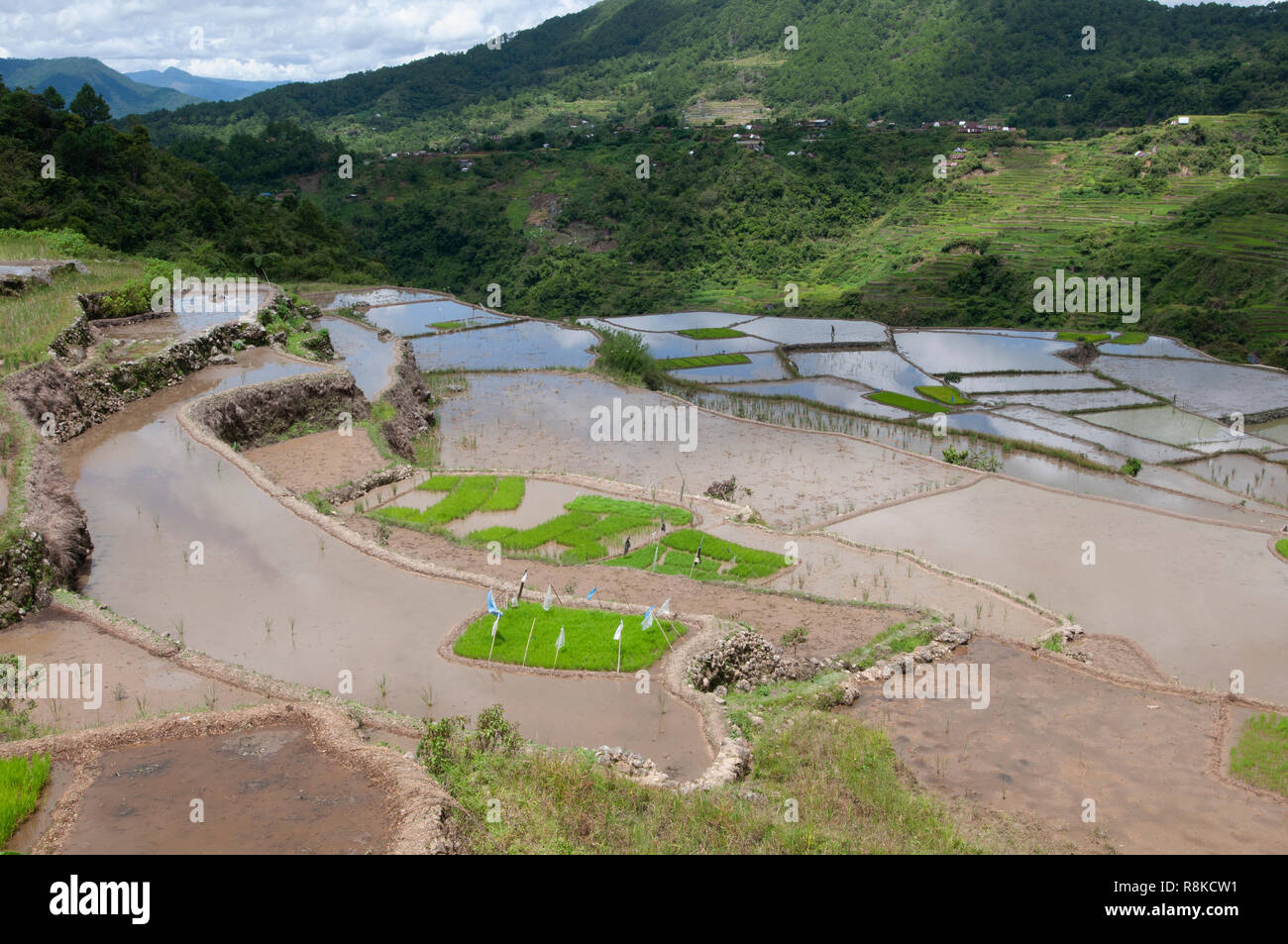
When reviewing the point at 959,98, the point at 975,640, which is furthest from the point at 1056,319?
the point at 959,98

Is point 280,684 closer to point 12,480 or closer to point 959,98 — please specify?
point 12,480

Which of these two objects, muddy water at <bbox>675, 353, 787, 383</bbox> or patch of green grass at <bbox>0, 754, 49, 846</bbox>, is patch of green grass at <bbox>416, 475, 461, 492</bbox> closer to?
patch of green grass at <bbox>0, 754, 49, 846</bbox>

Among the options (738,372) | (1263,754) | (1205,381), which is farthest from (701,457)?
(1205,381)

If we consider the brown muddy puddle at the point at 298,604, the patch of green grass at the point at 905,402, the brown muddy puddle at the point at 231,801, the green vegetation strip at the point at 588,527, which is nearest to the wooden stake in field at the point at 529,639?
the brown muddy puddle at the point at 298,604

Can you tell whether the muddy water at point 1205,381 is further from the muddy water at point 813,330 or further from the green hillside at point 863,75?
the green hillside at point 863,75

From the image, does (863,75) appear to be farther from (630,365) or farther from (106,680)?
(106,680)

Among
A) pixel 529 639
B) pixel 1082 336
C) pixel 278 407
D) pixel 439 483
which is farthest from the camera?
pixel 1082 336

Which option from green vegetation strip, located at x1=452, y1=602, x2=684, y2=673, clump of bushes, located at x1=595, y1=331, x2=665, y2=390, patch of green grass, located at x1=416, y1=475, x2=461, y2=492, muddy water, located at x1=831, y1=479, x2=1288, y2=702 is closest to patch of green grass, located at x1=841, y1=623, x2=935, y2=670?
green vegetation strip, located at x1=452, y1=602, x2=684, y2=673
